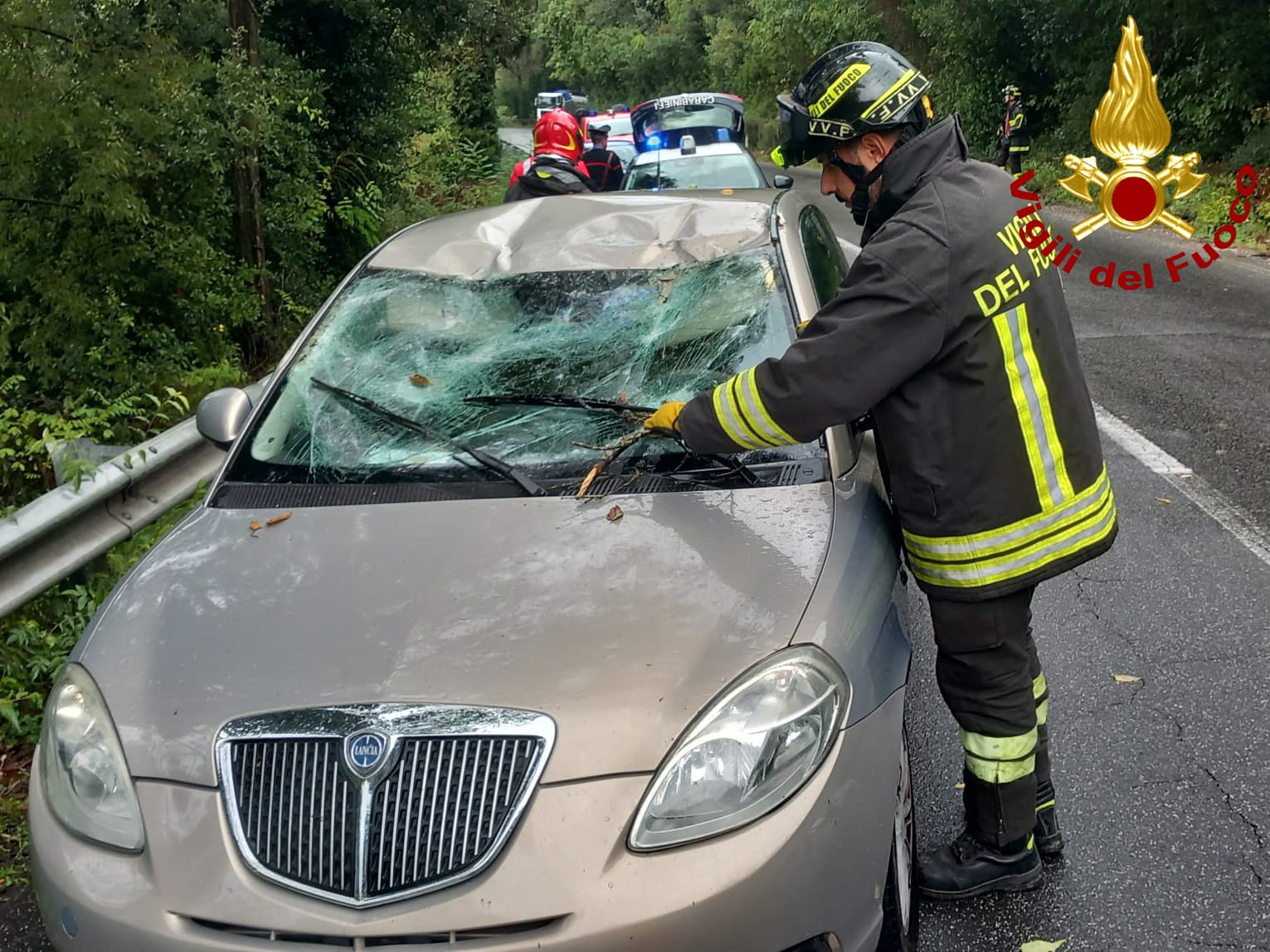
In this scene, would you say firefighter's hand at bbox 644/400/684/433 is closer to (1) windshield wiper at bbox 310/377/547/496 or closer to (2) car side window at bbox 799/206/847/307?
(1) windshield wiper at bbox 310/377/547/496

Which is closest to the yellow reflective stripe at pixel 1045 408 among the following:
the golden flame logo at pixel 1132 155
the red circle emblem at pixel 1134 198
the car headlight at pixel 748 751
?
the car headlight at pixel 748 751

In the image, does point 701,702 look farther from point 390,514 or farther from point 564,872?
point 390,514

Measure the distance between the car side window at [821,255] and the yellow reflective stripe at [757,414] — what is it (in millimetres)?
837

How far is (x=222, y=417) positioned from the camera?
340cm

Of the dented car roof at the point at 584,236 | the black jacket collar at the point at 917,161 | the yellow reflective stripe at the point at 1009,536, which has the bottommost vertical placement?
the yellow reflective stripe at the point at 1009,536

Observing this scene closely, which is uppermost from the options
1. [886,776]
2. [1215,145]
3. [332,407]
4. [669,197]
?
[669,197]

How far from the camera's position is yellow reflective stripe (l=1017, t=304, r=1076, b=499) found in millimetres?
2635

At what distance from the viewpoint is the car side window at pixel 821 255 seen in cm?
370

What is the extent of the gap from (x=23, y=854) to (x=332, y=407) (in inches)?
60.8

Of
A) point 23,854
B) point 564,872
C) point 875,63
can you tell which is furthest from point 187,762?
point 875,63

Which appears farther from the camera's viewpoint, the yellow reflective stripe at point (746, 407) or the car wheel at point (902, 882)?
the yellow reflective stripe at point (746, 407)

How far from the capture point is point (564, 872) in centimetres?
206

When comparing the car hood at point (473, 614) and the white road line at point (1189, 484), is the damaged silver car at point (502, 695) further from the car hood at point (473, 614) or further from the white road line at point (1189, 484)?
the white road line at point (1189, 484)

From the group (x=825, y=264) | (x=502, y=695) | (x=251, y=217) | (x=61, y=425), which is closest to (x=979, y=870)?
(x=502, y=695)
